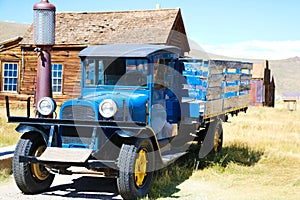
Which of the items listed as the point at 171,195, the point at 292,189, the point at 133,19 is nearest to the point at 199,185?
the point at 171,195

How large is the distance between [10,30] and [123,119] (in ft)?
307

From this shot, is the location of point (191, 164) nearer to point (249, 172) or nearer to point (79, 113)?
point (249, 172)

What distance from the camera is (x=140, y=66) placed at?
8117 millimetres

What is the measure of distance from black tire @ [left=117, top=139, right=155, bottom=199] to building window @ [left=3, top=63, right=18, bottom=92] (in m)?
17.1

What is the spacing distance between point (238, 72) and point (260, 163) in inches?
94.5

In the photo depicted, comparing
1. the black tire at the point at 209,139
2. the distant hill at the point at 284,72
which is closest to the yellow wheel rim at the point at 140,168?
the black tire at the point at 209,139

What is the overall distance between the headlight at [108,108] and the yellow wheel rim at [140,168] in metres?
0.72

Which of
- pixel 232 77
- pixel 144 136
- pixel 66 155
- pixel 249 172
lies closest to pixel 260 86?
pixel 232 77

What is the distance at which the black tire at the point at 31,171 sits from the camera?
7281 millimetres

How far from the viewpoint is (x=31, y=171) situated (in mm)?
7492

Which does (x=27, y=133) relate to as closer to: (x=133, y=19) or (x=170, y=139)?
(x=170, y=139)

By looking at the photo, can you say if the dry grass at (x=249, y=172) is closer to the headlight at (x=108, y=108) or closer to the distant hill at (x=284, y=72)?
the headlight at (x=108, y=108)

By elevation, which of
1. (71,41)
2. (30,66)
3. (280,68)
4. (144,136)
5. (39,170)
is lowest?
(39,170)

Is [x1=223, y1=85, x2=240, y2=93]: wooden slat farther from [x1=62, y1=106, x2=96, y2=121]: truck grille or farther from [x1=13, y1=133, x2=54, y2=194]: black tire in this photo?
[x1=13, y1=133, x2=54, y2=194]: black tire
